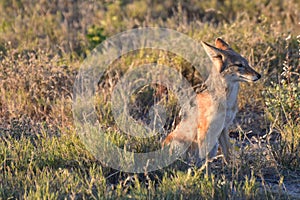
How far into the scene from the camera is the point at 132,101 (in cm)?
754

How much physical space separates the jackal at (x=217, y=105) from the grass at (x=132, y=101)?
0.20m

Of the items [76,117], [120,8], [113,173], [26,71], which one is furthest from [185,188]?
[120,8]

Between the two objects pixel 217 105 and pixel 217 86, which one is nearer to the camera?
pixel 217 105

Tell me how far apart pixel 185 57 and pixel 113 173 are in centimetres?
321

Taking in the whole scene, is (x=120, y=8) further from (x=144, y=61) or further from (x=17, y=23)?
(x=144, y=61)

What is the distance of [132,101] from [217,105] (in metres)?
1.91

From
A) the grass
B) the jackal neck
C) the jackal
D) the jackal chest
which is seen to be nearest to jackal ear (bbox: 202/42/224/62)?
the jackal

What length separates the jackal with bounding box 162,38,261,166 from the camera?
18.9 ft

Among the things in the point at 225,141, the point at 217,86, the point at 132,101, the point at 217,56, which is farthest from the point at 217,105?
the point at 132,101

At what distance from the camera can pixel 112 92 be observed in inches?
295

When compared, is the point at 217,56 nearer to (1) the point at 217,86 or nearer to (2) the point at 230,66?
(2) the point at 230,66

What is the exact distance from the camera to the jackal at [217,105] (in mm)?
5766

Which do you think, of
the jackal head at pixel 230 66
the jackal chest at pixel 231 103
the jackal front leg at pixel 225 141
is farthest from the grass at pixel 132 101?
the jackal head at pixel 230 66

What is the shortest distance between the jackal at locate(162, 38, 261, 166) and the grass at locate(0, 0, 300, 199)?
0.20 metres
